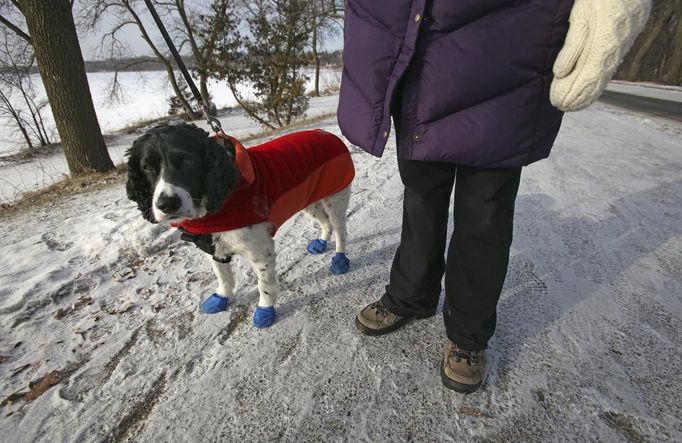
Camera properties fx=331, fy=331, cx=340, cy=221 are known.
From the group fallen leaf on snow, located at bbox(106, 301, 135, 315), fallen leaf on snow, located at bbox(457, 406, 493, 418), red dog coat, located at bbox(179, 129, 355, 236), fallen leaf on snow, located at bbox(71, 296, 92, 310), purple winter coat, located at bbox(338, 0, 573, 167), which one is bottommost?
fallen leaf on snow, located at bbox(457, 406, 493, 418)

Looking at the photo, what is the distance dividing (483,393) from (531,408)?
222mm

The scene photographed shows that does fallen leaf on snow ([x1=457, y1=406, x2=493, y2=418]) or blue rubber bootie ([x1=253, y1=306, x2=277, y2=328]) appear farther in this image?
blue rubber bootie ([x1=253, y1=306, x2=277, y2=328])

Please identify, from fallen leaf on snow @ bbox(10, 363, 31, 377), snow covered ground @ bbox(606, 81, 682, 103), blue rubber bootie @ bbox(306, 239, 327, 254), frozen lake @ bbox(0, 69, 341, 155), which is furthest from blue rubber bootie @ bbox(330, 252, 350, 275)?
snow covered ground @ bbox(606, 81, 682, 103)

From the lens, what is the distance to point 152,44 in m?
17.7

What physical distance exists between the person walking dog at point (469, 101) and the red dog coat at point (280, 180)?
26.5 inches

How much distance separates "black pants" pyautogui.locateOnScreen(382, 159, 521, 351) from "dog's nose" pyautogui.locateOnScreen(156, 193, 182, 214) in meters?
1.19

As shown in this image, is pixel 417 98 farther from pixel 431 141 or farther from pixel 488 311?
pixel 488 311

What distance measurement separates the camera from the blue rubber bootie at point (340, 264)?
2764 mm

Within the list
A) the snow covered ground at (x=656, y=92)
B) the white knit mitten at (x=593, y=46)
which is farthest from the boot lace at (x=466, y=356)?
the snow covered ground at (x=656, y=92)

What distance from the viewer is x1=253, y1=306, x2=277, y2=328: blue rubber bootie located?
2234 millimetres

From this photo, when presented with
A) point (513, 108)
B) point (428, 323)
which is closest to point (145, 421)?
point (428, 323)

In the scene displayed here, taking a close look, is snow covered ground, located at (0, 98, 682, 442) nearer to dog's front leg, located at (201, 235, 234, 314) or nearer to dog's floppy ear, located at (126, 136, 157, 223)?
dog's front leg, located at (201, 235, 234, 314)

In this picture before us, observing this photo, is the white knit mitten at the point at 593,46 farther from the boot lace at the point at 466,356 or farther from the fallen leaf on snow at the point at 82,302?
the fallen leaf on snow at the point at 82,302

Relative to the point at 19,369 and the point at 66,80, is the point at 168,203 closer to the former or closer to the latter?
the point at 19,369
